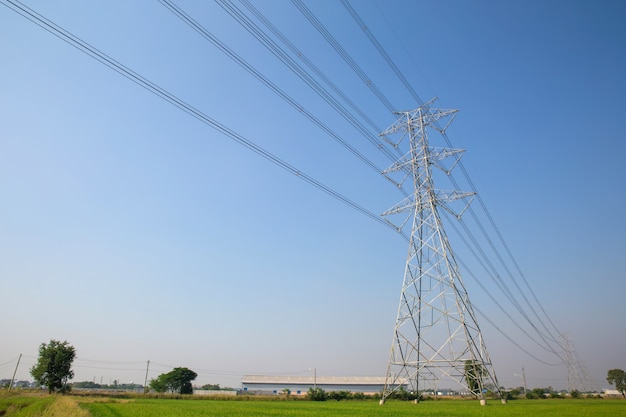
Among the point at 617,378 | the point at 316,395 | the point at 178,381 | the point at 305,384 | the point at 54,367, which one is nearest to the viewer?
the point at 316,395

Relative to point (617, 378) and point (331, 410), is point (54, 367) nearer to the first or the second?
point (331, 410)

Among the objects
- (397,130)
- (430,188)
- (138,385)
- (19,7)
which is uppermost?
(397,130)

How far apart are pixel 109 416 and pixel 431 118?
3380cm

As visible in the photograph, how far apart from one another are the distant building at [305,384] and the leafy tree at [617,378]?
88.1 m

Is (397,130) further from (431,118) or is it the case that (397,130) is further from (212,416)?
(212,416)

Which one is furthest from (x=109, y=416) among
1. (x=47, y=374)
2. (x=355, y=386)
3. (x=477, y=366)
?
(x=355, y=386)

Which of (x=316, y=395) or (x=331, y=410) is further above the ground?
(x=331, y=410)

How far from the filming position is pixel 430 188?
30.2 m

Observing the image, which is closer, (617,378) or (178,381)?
(178,381)

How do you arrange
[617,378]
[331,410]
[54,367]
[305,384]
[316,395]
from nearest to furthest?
[331,410], [316,395], [54,367], [305,384], [617,378]

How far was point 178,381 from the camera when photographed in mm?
91125

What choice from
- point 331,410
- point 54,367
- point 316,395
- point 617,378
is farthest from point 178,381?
point 617,378

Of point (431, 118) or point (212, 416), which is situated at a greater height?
point (431, 118)

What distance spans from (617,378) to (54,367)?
17290 cm
